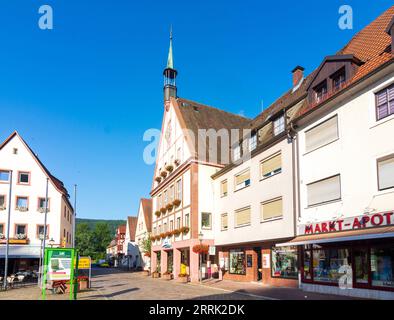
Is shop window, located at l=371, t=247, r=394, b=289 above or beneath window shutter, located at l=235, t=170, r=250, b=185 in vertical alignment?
beneath

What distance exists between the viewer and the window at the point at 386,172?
1692 cm

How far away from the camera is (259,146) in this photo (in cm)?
2852

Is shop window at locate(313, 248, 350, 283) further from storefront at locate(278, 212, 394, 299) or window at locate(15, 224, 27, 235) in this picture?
window at locate(15, 224, 27, 235)

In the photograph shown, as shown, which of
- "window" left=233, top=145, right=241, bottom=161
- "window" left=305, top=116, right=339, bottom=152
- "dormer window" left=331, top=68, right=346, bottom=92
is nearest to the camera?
"window" left=305, top=116, right=339, bottom=152

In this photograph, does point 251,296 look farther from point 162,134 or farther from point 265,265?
point 162,134

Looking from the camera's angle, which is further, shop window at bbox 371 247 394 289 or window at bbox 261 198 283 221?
window at bbox 261 198 283 221

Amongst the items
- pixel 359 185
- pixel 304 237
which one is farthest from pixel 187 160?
pixel 359 185

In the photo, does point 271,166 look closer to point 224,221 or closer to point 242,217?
point 242,217

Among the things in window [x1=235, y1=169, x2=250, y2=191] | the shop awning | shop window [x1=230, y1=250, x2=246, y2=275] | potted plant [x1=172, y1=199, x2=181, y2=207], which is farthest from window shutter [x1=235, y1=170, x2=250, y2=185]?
the shop awning

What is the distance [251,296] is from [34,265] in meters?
29.0

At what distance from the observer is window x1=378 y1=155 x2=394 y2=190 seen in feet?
55.5

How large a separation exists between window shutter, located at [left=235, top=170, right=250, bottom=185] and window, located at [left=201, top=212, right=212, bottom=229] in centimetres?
536

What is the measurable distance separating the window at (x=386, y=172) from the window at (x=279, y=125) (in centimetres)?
988

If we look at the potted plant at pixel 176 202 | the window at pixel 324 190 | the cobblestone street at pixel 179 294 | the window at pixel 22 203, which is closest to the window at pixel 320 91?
the window at pixel 324 190
